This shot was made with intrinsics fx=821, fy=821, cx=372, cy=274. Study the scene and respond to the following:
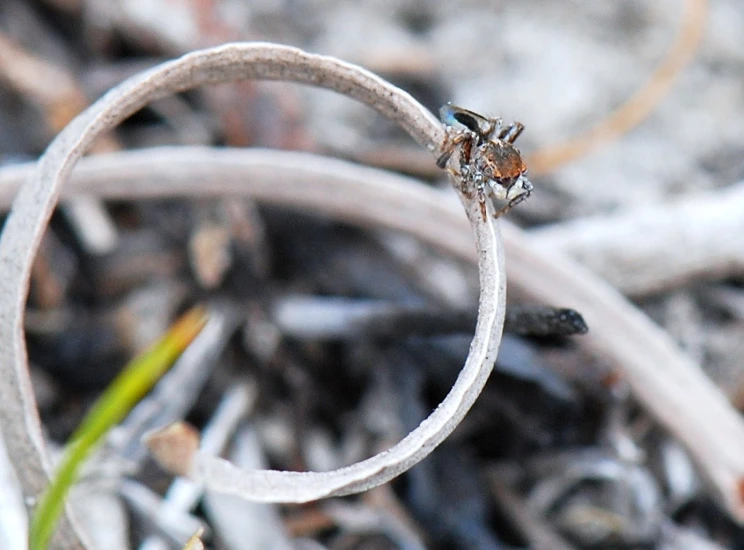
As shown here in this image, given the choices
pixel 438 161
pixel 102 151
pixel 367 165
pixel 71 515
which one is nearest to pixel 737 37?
pixel 367 165

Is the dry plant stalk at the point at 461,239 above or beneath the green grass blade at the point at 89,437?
above

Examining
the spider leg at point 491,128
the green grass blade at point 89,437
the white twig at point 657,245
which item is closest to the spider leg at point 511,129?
the spider leg at point 491,128

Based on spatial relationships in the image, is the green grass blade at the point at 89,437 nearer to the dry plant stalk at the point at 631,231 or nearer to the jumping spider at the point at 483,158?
the jumping spider at the point at 483,158

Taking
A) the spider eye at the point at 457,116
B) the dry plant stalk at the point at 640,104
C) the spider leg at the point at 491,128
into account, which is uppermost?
the dry plant stalk at the point at 640,104

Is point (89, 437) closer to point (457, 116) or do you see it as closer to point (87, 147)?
point (87, 147)

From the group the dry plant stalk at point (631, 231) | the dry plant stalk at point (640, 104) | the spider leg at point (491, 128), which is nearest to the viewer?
the spider leg at point (491, 128)

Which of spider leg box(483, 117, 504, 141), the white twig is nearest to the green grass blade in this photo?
spider leg box(483, 117, 504, 141)

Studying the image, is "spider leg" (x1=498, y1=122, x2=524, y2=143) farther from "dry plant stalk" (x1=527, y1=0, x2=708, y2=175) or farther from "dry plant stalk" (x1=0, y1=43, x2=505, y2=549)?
"dry plant stalk" (x1=527, y1=0, x2=708, y2=175)
